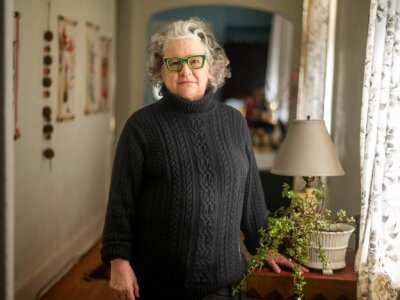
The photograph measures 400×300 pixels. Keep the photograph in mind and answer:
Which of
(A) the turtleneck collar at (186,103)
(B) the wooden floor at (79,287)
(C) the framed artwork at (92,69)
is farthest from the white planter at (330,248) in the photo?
(C) the framed artwork at (92,69)

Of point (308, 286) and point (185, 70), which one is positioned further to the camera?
point (308, 286)

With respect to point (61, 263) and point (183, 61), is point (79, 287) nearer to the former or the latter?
point (61, 263)

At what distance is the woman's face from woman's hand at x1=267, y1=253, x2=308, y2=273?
29.7 inches

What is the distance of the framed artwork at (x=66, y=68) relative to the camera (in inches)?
155

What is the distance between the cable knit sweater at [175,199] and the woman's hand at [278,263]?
406 millimetres

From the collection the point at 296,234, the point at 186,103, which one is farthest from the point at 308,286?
the point at 186,103

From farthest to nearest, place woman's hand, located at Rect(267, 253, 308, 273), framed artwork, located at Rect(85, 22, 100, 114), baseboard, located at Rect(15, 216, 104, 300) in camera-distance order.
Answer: framed artwork, located at Rect(85, 22, 100, 114) < baseboard, located at Rect(15, 216, 104, 300) < woman's hand, located at Rect(267, 253, 308, 273)

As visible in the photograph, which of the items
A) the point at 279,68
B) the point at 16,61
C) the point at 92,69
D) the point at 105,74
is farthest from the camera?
the point at 279,68

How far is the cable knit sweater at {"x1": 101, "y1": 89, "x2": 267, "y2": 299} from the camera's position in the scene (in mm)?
1708

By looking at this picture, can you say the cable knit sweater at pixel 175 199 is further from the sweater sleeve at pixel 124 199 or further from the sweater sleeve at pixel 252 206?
the sweater sleeve at pixel 252 206

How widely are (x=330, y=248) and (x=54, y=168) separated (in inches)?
90.2

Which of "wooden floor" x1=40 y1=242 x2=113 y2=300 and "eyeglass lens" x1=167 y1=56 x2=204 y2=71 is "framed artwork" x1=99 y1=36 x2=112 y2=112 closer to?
"wooden floor" x1=40 y1=242 x2=113 y2=300

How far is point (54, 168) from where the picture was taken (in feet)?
12.8

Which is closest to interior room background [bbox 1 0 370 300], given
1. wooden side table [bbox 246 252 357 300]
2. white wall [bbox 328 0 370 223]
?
white wall [bbox 328 0 370 223]
